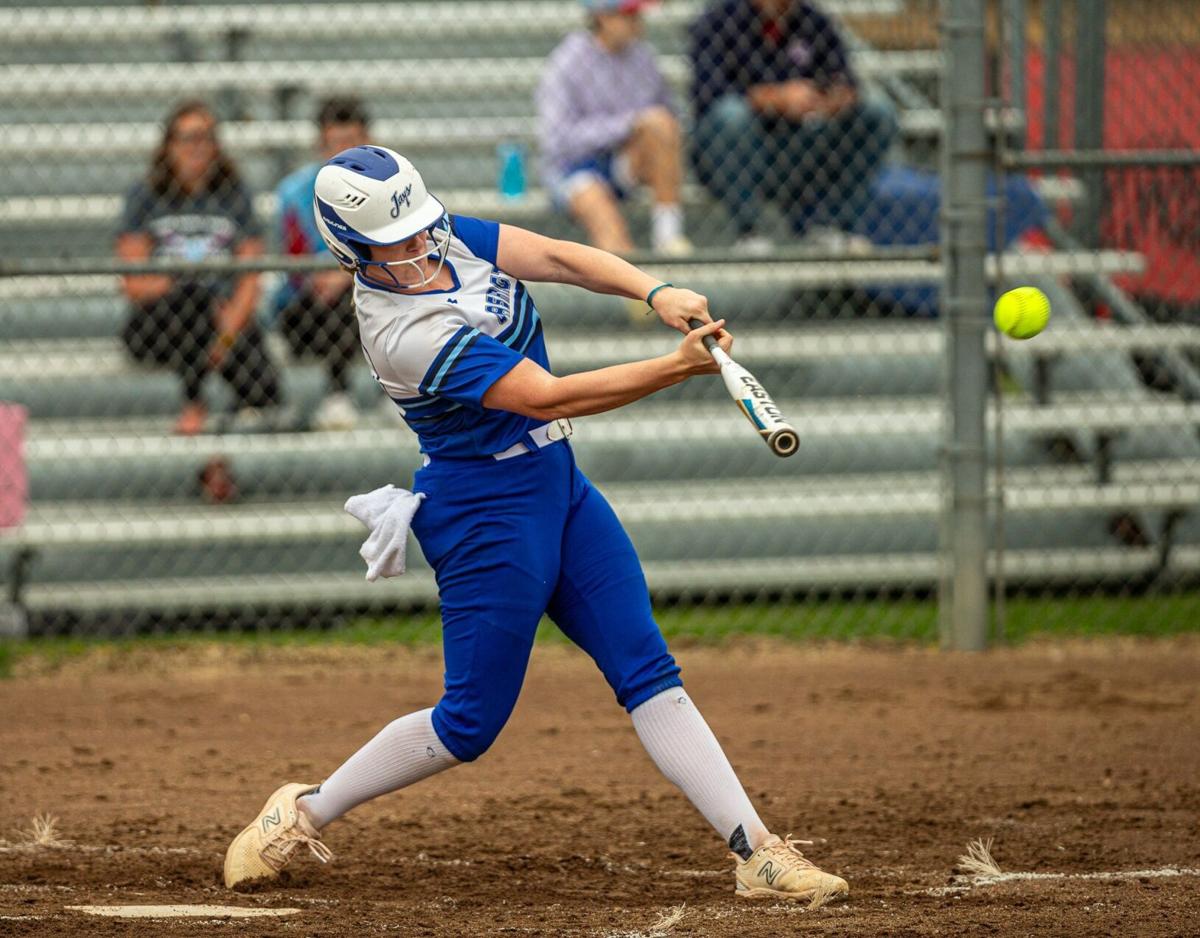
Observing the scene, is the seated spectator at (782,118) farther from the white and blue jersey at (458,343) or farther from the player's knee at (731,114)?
the white and blue jersey at (458,343)

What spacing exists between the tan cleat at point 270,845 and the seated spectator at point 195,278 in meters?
3.72

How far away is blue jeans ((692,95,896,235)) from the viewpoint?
808 centimetres

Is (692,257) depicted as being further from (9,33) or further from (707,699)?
(9,33)

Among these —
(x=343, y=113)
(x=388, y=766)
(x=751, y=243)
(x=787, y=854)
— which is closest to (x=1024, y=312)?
(x=787, y=854)

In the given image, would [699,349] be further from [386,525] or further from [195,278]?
[195,278]

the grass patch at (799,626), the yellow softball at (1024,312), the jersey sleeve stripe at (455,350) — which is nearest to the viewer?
the jersey sleeve stripe at (455,350)

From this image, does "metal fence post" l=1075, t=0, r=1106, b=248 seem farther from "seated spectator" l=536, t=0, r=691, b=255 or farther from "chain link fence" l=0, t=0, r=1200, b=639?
"seated spectator" l=536, t=0, r=691, b=255

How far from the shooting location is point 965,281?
6.82 m

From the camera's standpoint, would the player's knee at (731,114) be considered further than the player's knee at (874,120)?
No

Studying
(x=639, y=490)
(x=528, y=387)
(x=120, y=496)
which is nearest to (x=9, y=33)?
(x=120, y=496)

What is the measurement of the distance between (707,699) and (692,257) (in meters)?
1.78

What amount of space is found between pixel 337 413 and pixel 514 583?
396 cm

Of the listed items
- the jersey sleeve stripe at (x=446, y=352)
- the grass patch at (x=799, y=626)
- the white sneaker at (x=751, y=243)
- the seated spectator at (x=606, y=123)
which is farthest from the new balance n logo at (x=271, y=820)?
the white sneaker at (x=751, y=243)

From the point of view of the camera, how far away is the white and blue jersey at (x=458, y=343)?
3674 millimetres
